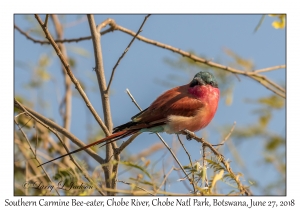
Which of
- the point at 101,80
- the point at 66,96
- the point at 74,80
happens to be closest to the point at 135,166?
the point at 74,80

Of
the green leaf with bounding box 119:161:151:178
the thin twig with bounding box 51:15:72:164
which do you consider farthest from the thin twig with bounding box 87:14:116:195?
the thin twig with bounding box 51:15:72:164

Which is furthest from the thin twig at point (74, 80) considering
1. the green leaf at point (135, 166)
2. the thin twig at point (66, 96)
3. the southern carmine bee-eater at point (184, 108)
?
the thin twig at point (66, 96)

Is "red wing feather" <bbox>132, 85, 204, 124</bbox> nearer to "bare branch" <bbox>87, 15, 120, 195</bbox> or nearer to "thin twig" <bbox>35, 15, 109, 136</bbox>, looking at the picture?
"bare branch" <bbox>87, 15, 120, 195</bbox>

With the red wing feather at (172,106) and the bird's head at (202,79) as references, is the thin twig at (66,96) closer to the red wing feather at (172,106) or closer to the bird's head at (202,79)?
the red wing feather at (172,106)

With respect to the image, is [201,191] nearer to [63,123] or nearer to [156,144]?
[63,123]
